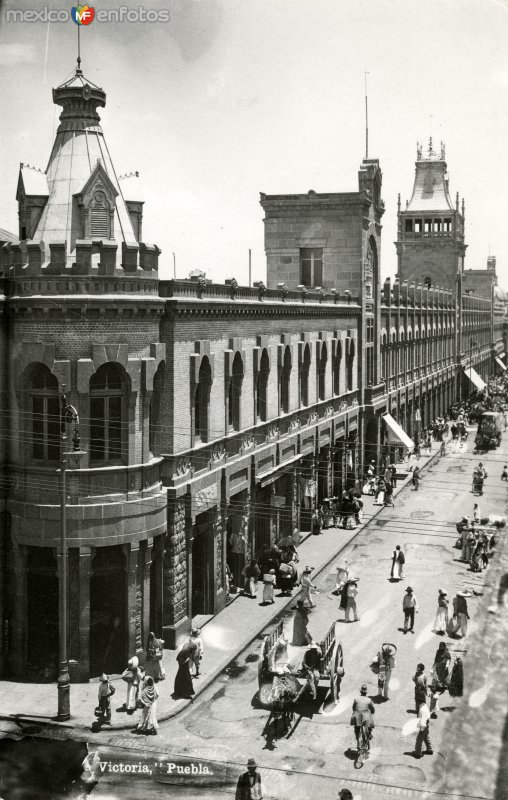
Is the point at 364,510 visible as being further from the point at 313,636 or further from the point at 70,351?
the point at 70,351

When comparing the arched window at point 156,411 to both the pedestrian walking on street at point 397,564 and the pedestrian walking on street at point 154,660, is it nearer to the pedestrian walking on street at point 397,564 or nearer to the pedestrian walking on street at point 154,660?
the pedestrian walking on street at point 154,660

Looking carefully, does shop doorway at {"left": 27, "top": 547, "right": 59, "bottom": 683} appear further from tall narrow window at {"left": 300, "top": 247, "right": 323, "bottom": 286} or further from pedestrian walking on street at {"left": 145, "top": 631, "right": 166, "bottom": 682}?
tall narrow window at {"left": 300, "top": 247, "right": 323, "bottom": 286}

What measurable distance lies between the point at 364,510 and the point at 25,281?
26.0 m

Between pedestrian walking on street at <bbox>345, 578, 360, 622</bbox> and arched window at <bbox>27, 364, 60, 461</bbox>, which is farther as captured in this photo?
pedestrian walking on street at <bbox>345, 578, 360, 622</bbox>

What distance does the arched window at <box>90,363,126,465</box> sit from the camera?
2366cm

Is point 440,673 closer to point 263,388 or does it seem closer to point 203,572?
point 203,572

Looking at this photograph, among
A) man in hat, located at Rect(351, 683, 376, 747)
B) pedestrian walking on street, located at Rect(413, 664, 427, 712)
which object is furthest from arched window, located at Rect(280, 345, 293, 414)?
man in hat, located at Rect(351, 683, 376, 747)

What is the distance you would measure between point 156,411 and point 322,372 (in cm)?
1810

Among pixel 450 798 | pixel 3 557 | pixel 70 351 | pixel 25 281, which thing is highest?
pixel 25 281

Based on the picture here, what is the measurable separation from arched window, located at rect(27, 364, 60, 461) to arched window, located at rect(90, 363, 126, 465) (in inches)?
39.3

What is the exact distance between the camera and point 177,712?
21828 millimetres

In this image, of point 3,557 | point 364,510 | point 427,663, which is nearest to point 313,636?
point 427,663

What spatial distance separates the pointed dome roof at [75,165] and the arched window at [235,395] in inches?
259

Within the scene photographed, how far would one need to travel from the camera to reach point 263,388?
1355 inches
